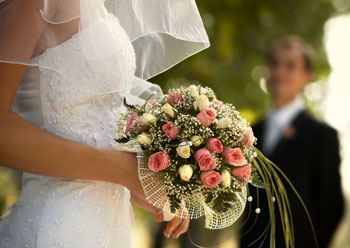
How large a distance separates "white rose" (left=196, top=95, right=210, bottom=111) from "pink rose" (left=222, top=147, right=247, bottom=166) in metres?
0.23

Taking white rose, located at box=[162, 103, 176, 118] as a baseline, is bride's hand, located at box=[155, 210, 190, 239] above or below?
below

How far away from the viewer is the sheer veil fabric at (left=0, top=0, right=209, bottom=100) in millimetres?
2172

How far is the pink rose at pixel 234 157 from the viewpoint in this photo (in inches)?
92.0

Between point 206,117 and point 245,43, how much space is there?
7.70 meters

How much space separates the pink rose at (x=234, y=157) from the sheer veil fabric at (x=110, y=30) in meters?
0.63

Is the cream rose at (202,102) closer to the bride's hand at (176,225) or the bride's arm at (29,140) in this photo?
the bride's arm at (29,140)

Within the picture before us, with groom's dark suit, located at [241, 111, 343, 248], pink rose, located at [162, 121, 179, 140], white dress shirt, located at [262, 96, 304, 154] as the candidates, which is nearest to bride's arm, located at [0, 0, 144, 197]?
pink rose, located at [162, 121, 179, 140]

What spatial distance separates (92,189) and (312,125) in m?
3.75

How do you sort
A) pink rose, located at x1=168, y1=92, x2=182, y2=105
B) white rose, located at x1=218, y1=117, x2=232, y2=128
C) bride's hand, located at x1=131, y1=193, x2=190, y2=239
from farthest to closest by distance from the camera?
bride's hand, located at x1=131, y1=193, x2=190, y2=239 < pink rose, located at x1=168, y1=92, x2=182, y2=105 < white rose, located at x1=218, y1=117, x2=232, y2=128

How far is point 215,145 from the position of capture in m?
2.33

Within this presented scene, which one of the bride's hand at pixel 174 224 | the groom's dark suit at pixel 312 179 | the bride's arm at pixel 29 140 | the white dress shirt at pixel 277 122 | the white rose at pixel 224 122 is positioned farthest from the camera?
the white dress shirt at pixel 277 122

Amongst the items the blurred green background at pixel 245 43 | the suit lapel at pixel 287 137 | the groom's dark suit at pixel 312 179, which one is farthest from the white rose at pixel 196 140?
the blurred green background at pixel 245 43

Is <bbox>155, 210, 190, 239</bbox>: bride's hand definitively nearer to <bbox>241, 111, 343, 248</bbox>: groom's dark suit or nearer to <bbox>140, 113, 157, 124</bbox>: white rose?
<bbox>140, 113, 157, 124</bbox>: white rose

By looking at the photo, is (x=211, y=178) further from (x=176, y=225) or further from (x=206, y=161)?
(x=176, y=225)
